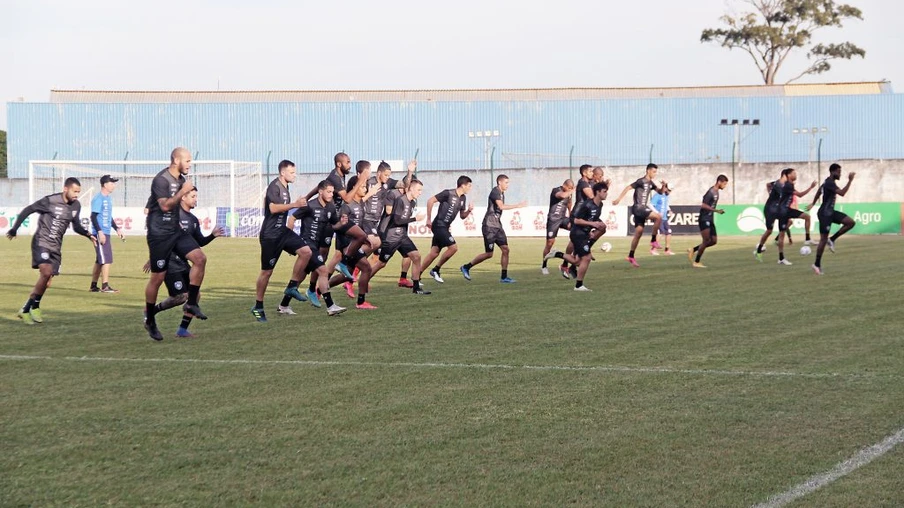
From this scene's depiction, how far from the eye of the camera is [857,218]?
45.9m

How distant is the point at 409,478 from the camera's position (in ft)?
19.9

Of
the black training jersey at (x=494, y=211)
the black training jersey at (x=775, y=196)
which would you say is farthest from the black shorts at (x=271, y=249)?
the black training jersey at (x=775, y=196)

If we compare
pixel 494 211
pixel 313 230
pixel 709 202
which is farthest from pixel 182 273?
pixel 709 202

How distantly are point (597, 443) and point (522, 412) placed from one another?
1.06m

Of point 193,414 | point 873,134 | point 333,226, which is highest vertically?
point 873,134

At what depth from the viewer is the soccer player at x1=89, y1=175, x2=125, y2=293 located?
1931 centimetres

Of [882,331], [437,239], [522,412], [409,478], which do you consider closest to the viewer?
[409,478]

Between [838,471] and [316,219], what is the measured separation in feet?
33.7

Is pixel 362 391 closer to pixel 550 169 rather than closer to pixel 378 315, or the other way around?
pixel 378 315

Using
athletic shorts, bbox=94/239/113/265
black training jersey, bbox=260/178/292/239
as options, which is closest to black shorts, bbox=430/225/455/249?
athletic shorts, bbox=94/239/113/265

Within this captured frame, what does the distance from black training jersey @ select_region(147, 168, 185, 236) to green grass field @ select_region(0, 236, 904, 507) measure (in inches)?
47.7

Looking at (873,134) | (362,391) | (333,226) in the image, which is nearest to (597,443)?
(362,391)

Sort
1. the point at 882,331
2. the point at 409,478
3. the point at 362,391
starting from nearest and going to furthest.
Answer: the point at 409,478 → the point at 362,391 → the point at 882,331

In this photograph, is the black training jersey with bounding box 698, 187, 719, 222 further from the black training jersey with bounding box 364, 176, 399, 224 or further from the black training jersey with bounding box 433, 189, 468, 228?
Answer: the black training jersey with bounding box 364, 176, 399, 224
